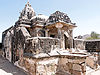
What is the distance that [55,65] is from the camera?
6402mm

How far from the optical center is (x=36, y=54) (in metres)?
5.83

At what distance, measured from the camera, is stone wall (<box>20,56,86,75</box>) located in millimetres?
5602

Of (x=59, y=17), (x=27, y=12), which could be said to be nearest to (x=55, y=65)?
(x=59, y=17)

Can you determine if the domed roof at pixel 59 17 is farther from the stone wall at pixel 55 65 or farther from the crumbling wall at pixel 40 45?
the stone wall at pixel 55 65

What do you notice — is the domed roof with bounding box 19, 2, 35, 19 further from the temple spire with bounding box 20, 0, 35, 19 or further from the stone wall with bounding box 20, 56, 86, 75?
the stone wall with bounding box 20, 56, 86, 75

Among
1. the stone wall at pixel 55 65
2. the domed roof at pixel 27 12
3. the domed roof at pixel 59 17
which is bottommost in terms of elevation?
the stone wall at pixel 55 65

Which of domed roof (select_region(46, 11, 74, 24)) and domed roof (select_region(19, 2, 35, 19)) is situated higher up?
domed roof (select_region(19, 2, 35, 19))

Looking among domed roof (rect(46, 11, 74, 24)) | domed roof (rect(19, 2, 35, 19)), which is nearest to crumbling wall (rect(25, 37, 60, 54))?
domed roof (rect(46, 11, 74, 24))

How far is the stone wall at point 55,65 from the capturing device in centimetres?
560

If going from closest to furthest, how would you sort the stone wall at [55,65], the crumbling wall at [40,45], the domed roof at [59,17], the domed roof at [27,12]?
the stone wall at [55,65] < the crumbling wall at [40,45] < the domed roof at [59,17] < the domed roof at [27,12]

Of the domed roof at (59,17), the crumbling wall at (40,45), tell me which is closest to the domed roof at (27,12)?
the domed roof at (59,17)

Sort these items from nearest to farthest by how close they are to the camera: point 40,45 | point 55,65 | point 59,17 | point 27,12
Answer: point 40,45, point 55,65, point 59,17, point 27,12

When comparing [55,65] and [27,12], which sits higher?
[27,12]

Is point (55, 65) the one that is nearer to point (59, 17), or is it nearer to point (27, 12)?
point (59, 17)
